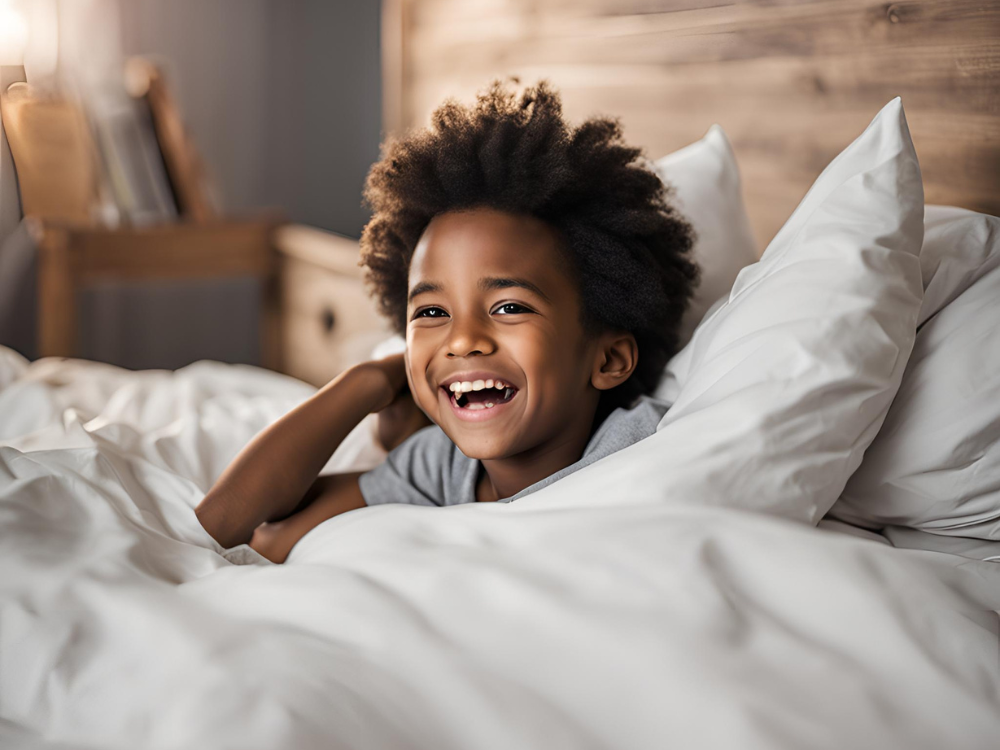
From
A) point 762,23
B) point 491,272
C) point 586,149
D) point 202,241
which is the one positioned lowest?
point 202,241

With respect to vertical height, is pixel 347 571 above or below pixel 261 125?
below

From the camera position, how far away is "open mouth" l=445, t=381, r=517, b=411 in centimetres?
81

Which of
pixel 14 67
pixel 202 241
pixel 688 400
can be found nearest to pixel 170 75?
pixel 14 67

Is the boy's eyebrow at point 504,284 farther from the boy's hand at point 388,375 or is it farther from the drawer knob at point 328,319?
the drawer knob at point 328,319

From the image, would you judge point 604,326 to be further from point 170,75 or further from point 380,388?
point 170,75

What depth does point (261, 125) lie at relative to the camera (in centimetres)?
290

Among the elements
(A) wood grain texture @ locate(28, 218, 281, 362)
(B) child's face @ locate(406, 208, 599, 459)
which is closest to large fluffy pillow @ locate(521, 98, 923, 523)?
(B) child's face @ locate(406, 208, 599, 459)

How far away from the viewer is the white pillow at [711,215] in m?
1.00

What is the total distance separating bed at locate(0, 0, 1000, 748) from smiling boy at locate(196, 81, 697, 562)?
0.07 meters

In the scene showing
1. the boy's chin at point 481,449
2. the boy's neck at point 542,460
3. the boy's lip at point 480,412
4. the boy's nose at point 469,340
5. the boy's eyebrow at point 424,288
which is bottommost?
the boy's neck at point 542,460

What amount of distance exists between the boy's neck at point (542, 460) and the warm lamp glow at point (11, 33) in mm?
2141

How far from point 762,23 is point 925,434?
2.22 feet

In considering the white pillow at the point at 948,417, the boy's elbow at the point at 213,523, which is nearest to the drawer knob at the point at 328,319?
the boy's elbow at the point at 213,523

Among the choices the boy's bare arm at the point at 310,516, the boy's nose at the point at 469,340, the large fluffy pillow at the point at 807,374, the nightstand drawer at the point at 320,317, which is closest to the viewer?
the large fluffy pillow at the point at 807,374
